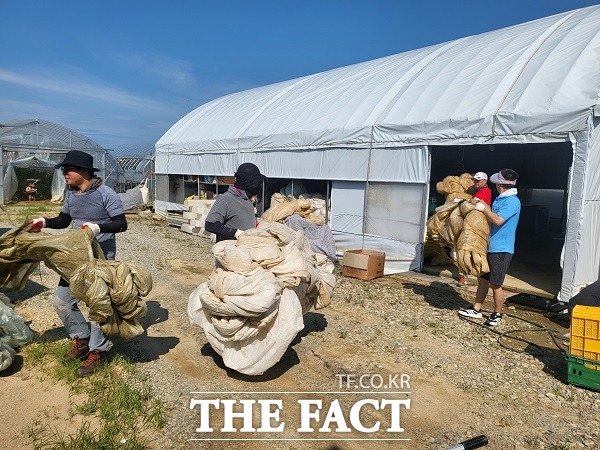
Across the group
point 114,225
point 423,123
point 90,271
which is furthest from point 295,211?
point 90,271

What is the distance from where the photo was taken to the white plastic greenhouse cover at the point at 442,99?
6863mm

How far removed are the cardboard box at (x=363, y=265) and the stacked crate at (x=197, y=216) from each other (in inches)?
222

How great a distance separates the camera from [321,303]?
471 cm

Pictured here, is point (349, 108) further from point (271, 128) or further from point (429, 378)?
point (429, 378)

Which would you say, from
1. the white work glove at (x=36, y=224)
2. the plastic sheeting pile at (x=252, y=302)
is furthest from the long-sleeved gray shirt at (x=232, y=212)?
the white work glove at (x=36, y=224)

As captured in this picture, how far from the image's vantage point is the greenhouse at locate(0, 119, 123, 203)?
23.0 meters

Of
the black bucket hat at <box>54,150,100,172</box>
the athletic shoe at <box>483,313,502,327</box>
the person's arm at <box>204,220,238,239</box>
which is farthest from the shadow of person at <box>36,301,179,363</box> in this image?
the athletic shoe at <box>483,313,502,327</box>

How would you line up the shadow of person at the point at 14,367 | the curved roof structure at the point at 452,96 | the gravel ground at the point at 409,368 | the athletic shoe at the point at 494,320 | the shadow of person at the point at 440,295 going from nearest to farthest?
1. the gravel ground at the point at 409,368
2. the shadow of person at the point at 14,367
3. the athletic shoe at the point at 494,320
4. the shadow of person at the point at 440,295
5. the curved roof structure at the point at 452,96

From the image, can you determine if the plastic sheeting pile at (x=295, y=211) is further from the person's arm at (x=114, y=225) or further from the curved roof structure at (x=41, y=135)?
the curved roof structure at (x=41, y=135)

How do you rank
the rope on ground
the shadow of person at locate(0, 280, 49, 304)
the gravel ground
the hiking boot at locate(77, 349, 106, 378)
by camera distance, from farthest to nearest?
1. the shadow of person at locate(0, 280, 49, 304)
2. the rope on ground
3. the hiking boot at locate(77, 349, 106, 378)
4. the gravel ground

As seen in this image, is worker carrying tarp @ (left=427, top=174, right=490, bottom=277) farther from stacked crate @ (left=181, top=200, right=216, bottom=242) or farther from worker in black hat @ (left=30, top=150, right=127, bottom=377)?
stacked crate @ (left=181, top=200, right=216, bottom=242)

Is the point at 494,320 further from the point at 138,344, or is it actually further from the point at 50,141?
the point at 50,141

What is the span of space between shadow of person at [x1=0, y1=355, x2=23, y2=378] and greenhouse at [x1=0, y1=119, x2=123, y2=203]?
20143 millimetres

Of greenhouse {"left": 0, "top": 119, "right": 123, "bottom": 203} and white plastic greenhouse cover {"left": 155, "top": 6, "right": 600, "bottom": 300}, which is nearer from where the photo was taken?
white plastic greenhouse cover {"left": 155, "top": 6, "right": 600, "bottom": 300}
